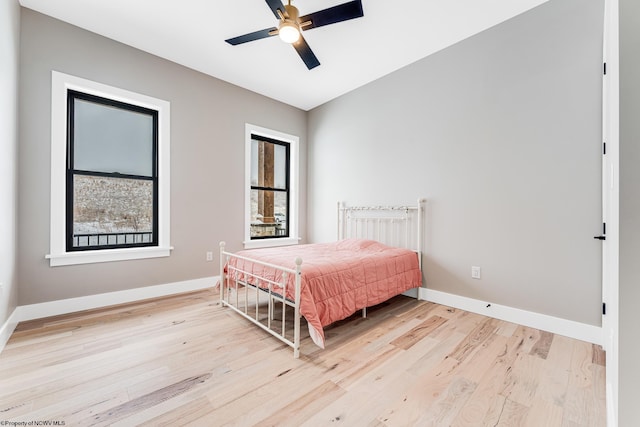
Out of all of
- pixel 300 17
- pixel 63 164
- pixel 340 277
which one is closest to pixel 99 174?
pixel 63 164

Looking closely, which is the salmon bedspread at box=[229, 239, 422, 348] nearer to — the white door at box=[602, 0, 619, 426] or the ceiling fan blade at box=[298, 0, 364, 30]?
the white door at box=[602, 0, 619, 426]

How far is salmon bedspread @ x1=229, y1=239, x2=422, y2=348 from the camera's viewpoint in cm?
201

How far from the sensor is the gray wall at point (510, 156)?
213 centimetres

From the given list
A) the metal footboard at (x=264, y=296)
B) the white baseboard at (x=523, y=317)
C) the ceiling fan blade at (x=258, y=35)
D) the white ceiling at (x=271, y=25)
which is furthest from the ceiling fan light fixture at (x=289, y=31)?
the white baseboard at (x=523, y=317)

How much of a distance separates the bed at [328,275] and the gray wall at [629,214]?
143 centimetres

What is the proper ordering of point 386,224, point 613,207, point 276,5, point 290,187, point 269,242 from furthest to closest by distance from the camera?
point 290,187, point 269,242, point 386,224, point 276,5, point 613,207

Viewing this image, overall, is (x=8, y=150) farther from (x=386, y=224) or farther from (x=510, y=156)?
(x=510, y=156)

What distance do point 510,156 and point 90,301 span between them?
168 inches

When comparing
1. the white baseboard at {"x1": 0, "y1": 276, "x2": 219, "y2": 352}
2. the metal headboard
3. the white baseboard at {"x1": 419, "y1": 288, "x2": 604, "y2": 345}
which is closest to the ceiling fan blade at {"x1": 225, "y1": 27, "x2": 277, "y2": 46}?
the metal headboard

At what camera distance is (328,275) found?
7.03 feet

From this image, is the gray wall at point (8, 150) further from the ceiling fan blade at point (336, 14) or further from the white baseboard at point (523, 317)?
the white baseboard at point (523, 317)

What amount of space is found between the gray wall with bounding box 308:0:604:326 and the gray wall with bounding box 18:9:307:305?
6.58 feet

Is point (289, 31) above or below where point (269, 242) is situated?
above

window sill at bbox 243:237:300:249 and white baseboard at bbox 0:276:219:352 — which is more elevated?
window sill at bbox 243:237:300:249
